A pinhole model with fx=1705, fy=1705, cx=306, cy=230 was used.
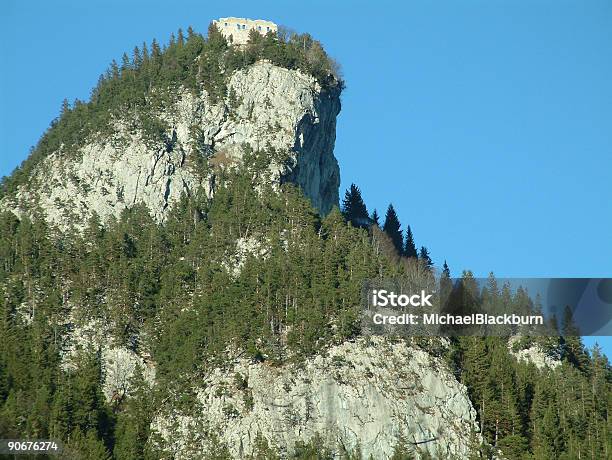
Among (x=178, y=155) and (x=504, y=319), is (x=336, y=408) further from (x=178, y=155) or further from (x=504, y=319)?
(x=178, y=155)

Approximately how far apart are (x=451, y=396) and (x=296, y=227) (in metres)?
27.0

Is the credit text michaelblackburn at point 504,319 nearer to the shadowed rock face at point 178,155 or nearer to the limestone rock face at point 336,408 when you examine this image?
the limestone rock face at point 336,408

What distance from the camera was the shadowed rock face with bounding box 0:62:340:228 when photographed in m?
189

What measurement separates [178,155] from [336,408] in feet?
157

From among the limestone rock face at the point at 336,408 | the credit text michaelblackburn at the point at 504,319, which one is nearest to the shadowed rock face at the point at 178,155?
the credit text michaelblackburn at the point at 504,319

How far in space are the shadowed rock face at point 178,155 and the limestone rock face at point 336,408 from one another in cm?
3292

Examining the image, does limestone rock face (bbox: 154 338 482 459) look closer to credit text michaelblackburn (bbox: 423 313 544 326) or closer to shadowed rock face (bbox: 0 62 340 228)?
credit text michaelblackburn (bbox: 423 313 544 326)

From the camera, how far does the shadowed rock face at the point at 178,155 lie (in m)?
189

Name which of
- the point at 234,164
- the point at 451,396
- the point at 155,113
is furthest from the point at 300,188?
the point at 451,396

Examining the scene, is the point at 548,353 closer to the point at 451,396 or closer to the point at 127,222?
the point at 451,396

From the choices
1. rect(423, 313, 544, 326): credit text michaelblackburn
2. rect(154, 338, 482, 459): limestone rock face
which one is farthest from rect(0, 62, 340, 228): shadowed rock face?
rect(154, 338, 482, 459): limestone rock face

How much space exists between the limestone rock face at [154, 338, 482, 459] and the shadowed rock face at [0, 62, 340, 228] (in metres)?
32.9

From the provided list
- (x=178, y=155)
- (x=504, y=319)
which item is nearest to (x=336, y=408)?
(x=504, y=319)

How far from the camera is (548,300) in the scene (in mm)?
182625
